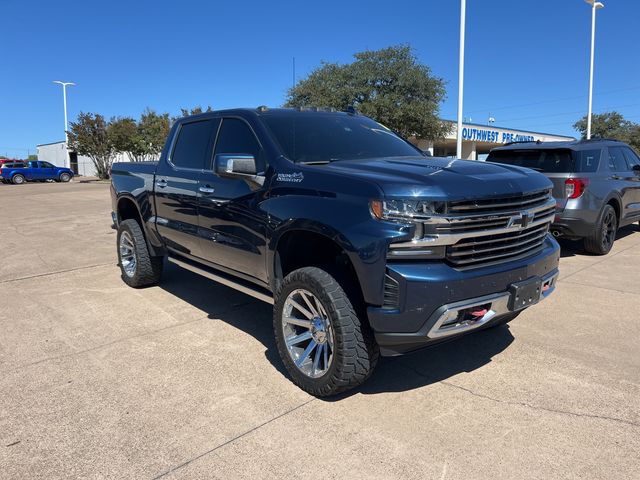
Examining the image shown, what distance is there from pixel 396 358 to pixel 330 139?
190cm

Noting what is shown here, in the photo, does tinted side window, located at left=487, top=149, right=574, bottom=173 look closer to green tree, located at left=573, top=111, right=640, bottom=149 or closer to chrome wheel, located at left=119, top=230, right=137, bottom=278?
chrome wheel, located at left=119, top=230, right=137, bottom=278

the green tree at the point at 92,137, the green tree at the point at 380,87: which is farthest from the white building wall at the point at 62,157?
the green tree at the point at 380,87

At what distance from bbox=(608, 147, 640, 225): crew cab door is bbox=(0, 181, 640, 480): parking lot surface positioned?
310cm

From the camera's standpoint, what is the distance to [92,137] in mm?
42562

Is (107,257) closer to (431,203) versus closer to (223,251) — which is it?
(223,251)

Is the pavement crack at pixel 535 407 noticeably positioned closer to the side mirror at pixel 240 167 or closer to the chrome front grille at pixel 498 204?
the chrome front grille at pixel 498 204

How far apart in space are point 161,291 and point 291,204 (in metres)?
3.31

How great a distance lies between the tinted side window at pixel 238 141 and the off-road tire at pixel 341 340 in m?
1.12

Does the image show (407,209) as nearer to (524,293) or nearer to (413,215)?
(413,215)

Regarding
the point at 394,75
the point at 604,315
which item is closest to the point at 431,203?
the point at 604,315

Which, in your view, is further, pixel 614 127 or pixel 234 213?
pixel 614 127

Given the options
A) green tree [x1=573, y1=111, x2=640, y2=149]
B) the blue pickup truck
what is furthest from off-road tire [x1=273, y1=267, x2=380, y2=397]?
green tree [x1=573, y1=111, x2=640, y2=149]

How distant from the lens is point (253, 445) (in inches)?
112

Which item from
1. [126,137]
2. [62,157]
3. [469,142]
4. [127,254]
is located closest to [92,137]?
[126,137]
